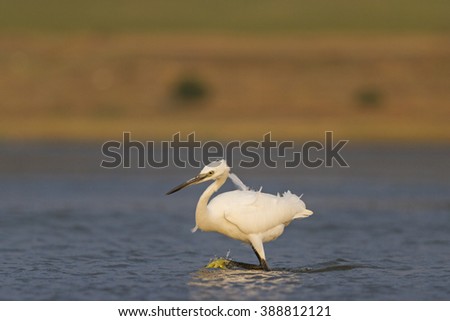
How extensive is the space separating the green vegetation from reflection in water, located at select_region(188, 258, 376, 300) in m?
45.7

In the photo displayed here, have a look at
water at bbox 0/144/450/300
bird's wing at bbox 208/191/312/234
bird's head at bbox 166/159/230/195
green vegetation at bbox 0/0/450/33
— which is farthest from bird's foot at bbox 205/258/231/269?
green vegetation at bbox 0/0/450/33

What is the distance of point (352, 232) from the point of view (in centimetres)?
1608

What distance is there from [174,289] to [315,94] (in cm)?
3205

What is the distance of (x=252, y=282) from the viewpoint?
462 inches

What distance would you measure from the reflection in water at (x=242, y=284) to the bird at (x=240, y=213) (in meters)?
0.29

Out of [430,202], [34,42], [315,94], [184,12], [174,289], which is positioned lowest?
[174,289]

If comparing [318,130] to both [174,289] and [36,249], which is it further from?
[174,289]

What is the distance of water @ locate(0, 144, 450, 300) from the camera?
11.4m

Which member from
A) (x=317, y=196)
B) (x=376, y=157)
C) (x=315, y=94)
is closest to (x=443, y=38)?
(x=315, y=94)

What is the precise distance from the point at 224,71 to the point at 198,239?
31.7m

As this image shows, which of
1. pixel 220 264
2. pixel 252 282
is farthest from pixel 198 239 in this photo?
pixel 252 282

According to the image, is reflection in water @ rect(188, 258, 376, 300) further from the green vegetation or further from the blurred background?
the green vegetation

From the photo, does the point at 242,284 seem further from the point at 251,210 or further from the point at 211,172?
the point at 211,172

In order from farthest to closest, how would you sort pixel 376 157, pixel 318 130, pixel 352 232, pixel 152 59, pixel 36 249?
1. pixel 152 59
2. pixel 318 130
3. pixel 376 157
4. pixel 352 232
5. pixel 36 249
